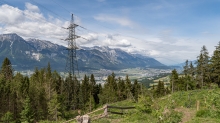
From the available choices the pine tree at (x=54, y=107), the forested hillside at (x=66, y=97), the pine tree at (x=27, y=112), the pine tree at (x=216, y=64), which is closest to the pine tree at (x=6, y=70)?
the forested hillside at (x=66, y=97)

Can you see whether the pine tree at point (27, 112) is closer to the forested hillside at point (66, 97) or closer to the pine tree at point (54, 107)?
the forested hillside at point (66, 97)

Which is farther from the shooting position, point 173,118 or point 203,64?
point 203,64

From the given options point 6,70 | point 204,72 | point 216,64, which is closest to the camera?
point 216,64

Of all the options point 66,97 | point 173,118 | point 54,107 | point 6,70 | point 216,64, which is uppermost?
point 216,64

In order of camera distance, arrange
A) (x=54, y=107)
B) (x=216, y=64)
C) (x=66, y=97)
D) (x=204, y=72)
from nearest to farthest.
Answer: (x=54, y=107) → (x=66, y=97) → (x=216, y=64) → (x=204, y=72)

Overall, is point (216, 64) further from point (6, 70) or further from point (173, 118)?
point (6, 70)

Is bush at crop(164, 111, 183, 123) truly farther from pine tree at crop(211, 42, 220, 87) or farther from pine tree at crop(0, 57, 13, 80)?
pine tree at crop(0, 57, 13, 80)

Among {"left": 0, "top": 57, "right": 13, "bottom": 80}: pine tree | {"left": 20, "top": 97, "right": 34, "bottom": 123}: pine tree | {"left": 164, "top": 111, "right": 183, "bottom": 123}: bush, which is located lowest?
{"left": 20, "top": 97, "right": 34, "bottom": 123}: pine tree

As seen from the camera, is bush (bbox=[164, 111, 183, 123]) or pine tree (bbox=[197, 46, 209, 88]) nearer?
bush (bbox=[164, 111, 183, 123])

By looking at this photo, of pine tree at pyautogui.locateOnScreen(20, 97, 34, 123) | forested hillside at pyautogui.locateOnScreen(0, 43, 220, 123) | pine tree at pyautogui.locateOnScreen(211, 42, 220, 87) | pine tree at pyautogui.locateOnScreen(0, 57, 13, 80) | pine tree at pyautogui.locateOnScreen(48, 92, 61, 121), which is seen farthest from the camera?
pine tree at pyautogui.locateOnScreen(0, 57, 13, 80)

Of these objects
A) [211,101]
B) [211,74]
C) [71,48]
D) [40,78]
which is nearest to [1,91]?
[40,78]

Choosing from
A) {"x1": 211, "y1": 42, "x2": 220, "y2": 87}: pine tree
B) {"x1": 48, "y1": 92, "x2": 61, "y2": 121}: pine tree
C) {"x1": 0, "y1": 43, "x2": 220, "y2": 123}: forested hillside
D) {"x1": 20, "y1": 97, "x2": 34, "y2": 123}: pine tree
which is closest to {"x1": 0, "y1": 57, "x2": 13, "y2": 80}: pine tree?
{"x1": 0, "y1": 43, "x2": 220, "y2": 123}: forested hillside

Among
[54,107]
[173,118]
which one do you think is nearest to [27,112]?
[54,107]

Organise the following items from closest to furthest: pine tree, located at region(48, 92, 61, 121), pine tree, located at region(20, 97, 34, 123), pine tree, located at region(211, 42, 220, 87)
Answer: pine tree, located at region(20, 97, 34, 123), pine tree, located at region(48, 92, 61, 121), pine tree, located at region(211, 42, 220, 87)
